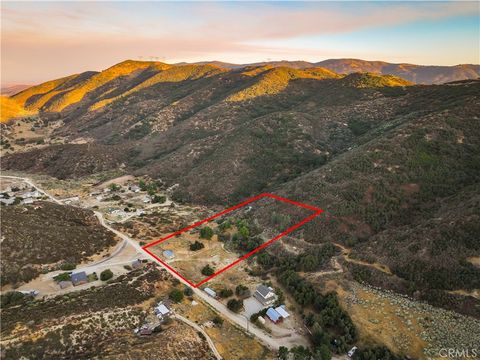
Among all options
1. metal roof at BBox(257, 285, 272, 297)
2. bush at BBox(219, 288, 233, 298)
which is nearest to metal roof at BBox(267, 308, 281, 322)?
metal roof at BBox(257, 285, 272, 297)

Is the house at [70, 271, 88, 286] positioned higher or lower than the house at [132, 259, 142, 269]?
higher

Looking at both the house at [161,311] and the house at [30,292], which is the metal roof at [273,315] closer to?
the house at [161,311]

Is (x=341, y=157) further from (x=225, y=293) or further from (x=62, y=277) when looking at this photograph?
(x=62, y=277)

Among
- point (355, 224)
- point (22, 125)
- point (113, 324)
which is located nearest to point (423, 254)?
point (355, 224)

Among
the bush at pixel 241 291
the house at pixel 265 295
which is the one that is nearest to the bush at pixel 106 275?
the bush at pixel 241 291

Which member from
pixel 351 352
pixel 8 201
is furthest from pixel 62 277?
pixel 8 201

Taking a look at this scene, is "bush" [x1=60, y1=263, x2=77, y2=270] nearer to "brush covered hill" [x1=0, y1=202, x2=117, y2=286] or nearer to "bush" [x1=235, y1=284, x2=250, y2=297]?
"brush covered hill" [x1=0, y1=202, x2=117, y2=286]

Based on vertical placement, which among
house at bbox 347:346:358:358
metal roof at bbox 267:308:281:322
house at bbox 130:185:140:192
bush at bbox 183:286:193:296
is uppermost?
house at bbox 130:185:140:192

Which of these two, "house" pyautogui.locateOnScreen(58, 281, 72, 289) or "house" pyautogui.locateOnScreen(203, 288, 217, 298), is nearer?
"house" pyautogui.locateOnScreen(58, 281, 72, 289)
